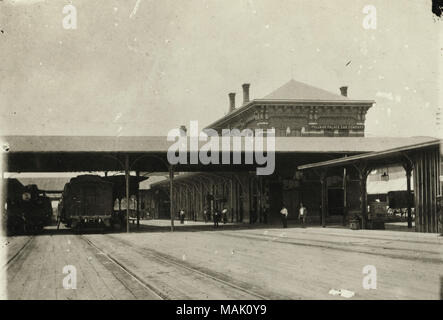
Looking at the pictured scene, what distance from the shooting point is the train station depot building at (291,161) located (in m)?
24.1

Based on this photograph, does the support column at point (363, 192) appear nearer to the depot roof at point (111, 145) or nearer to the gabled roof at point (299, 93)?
the depot roof at point (111, 145)

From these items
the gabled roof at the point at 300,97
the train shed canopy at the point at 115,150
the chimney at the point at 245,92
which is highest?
the chimney at the point at 245,92

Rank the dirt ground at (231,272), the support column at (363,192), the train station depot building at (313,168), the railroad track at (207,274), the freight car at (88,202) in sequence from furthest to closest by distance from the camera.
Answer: the freight car at (88,202), the support column at (363,192), the train station depot building at (313,168), the dirt ground at (231,272), the railroad track at (207,274)

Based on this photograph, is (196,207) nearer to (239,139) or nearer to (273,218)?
(273,218)

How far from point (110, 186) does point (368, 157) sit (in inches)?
564

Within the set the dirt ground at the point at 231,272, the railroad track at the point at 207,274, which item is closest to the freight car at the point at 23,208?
the dirt ground at the point at 231,272

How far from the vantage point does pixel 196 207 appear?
56.4 m

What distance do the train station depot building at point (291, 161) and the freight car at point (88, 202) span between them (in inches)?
61.8

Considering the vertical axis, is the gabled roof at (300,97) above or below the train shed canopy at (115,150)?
above

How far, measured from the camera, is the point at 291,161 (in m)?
37.6

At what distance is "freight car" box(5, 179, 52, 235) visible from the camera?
1253 inches

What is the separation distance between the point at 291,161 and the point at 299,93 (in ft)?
37.7
